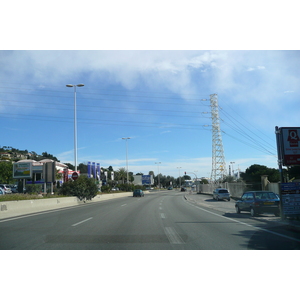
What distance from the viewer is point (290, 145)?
51.0ft

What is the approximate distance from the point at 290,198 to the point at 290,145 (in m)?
2.83

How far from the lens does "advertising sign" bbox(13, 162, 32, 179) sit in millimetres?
59812

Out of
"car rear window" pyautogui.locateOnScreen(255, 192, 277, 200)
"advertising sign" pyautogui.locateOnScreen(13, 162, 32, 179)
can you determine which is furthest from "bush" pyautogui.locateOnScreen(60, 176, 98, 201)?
"advertising sign" pyautogui.locateOnScreen(13, 162, 32, 179)

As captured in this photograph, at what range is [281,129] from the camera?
15625 millimetres

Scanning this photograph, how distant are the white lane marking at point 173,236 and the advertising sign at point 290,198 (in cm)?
611

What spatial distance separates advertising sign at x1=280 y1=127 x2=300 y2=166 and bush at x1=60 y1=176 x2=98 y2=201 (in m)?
23.3

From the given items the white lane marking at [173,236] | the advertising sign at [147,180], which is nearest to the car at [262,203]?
the white lane marking at [173,236]

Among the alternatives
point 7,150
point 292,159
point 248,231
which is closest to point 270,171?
point 292,159

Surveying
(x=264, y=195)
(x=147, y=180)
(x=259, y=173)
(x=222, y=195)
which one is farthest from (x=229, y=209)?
(x=147, y=180)

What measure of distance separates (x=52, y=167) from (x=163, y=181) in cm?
15601

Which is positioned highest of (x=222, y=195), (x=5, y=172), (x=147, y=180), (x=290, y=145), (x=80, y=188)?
(x=5, y=172)

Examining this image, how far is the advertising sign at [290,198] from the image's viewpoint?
14.3 metres

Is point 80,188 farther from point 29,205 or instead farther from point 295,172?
point 295,172

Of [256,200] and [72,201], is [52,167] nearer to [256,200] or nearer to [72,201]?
[72,201]
